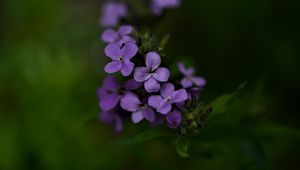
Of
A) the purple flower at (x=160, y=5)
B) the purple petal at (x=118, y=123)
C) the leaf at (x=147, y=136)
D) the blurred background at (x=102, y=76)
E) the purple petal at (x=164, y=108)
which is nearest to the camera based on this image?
the purple petal at (x=164, y=108)

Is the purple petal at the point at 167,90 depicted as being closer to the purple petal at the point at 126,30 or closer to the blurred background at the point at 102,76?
the purple petal at the point at 126,30

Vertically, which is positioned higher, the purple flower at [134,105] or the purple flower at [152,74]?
the purple flower at [152,74]

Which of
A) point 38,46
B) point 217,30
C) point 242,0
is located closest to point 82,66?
point 38,46

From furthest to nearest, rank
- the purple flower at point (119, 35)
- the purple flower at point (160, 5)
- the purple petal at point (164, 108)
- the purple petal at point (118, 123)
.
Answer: the purple flower at point (160, 5), the purple petal at point (118, 123), the purple flower at point (119, 35), the purple petal at point (164, 108)

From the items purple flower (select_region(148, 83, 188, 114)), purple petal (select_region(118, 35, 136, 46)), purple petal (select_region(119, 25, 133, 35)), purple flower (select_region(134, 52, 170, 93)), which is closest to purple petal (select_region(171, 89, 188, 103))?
purple flower (select_region(148, 83, 188, 114))

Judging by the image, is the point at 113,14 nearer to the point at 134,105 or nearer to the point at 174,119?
the point at 134,105

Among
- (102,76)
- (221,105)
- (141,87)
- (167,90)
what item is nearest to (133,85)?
(141,87)

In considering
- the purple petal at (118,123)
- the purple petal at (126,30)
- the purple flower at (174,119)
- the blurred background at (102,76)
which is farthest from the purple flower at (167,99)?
the blurred background at (102,76)
